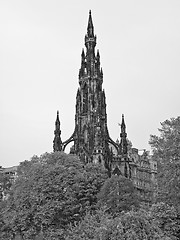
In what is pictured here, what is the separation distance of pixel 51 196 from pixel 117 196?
7.29m

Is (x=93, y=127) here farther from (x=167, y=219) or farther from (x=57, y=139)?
(x=167, y=219)

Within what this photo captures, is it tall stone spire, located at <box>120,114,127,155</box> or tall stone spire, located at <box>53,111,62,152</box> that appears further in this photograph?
→ tall stone spire, located at <box>120,114,127,155</box>

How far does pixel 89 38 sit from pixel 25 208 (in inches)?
1692

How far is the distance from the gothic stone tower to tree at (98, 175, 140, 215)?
19.0 m

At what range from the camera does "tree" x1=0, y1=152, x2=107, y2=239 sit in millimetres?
41781

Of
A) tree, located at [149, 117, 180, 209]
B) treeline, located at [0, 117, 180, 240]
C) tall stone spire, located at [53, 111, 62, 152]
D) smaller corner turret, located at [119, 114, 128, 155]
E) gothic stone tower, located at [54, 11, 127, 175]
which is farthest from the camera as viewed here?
smaller corner turret, located at [119, 114, 128, 155]

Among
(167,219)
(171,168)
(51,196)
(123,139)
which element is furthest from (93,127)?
(167,219)

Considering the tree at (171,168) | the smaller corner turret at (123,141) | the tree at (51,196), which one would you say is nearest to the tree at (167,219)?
the tree at (171,168)

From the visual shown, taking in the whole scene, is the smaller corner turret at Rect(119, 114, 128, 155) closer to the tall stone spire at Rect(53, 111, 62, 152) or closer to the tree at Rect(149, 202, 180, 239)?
the tall stone spire at Rect(53, 111, 62, 152)

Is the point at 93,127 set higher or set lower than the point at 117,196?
higher

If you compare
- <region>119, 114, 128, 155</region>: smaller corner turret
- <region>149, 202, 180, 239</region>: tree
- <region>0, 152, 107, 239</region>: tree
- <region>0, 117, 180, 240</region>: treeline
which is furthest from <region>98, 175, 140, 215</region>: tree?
<region>119, 114, 128, 155</region>: smaller corner turret

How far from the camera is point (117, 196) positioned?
146ft

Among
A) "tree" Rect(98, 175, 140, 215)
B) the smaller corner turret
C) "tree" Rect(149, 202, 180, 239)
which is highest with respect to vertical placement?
the smaller corner turret

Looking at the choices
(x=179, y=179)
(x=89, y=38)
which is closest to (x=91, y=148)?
(x=89, y=38)
